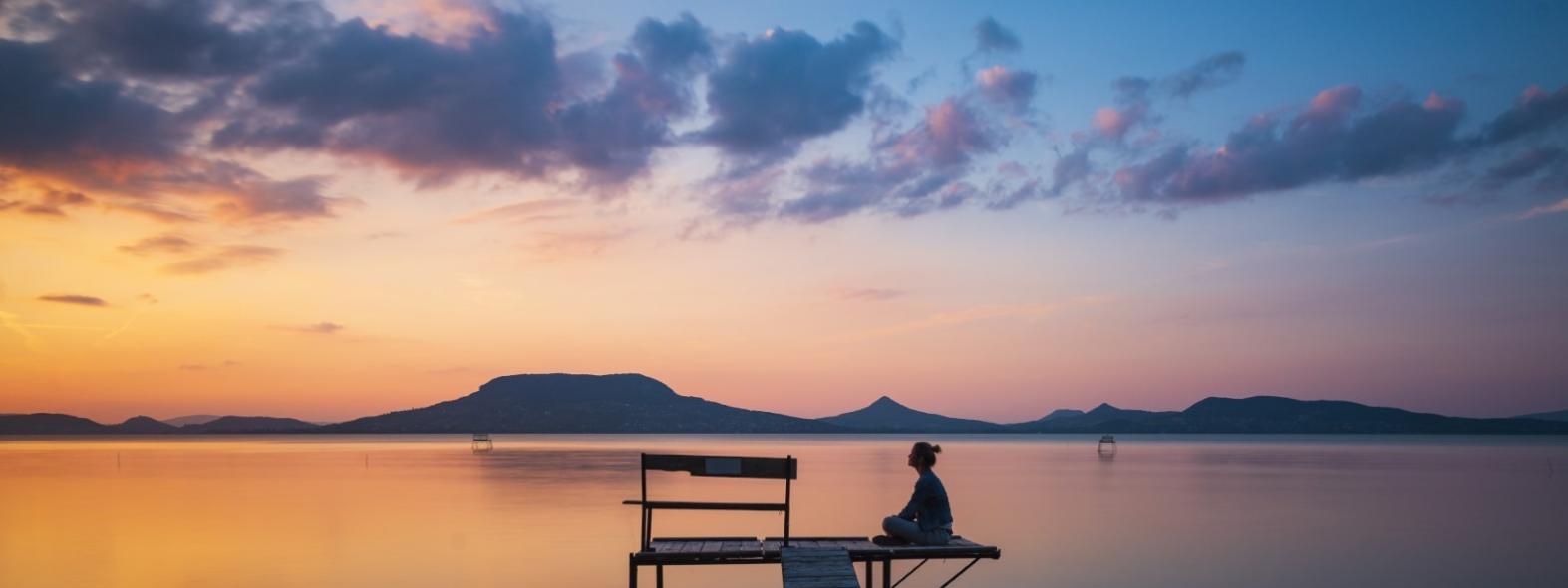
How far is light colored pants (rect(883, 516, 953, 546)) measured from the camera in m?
16.0

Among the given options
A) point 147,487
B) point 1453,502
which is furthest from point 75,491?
point 1453,502

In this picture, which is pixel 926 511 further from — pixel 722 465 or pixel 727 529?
pixel 727 529

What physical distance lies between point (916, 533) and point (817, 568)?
1671 millimetres

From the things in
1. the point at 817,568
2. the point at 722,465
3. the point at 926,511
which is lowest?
the point at 817,568

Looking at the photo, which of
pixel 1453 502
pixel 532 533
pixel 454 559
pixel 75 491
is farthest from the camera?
pixel 75 491

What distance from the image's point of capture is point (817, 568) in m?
15.2

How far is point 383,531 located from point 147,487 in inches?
1157

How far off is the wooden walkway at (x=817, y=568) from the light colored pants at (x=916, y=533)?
86 cm

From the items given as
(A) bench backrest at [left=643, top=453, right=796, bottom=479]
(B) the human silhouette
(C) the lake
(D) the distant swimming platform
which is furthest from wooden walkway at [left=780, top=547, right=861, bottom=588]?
(C) the lake

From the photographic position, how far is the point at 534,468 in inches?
3142

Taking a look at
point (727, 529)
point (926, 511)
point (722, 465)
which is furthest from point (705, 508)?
point (727, 529)

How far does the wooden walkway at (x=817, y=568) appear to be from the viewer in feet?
48.4

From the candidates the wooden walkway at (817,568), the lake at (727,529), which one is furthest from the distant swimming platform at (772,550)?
the lake at (727,529)

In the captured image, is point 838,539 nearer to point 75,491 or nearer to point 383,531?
point 383,531
